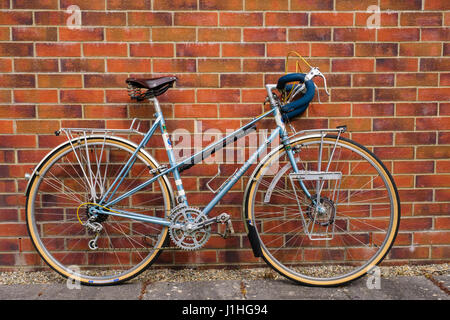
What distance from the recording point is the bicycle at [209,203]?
101 inches

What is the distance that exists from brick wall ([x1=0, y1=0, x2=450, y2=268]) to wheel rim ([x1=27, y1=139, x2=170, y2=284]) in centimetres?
16

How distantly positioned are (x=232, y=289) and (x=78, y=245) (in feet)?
3.80

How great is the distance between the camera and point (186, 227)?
8.33 feet

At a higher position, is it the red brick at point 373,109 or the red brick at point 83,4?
the red brick at point 83,4

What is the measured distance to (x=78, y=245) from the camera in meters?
2.88

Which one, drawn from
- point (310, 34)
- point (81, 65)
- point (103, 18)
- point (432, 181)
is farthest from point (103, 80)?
point (432, 181)

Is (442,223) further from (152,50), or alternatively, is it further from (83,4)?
(83,4)

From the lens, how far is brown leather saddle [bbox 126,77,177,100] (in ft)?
8.18

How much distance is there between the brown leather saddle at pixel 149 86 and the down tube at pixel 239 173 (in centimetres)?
70

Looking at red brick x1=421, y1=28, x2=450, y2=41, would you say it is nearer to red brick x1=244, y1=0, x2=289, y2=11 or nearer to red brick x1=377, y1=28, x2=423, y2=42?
red brick x1=377, y1=28, x2=423, y2=42

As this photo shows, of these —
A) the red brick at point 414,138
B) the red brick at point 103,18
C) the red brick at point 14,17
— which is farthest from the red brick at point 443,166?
the red brick at point 14,17

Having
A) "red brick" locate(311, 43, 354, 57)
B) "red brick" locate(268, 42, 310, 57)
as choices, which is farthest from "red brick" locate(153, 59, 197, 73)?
"red brick" locate(311, 43, 354, 57)

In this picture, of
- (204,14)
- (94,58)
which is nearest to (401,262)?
(204,14)

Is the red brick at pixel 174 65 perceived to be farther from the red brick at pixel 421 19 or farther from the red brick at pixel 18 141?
the red brick at pixel 421 19
